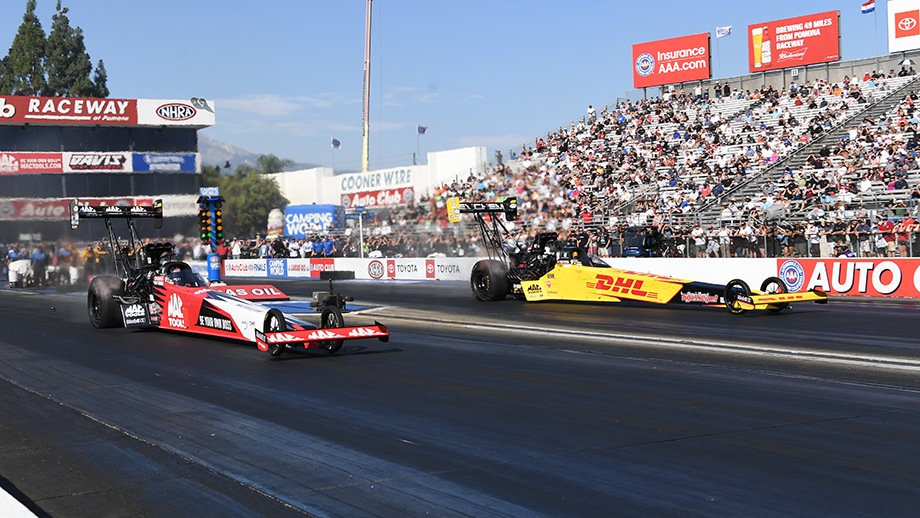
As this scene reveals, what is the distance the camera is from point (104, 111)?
69062 millimetres

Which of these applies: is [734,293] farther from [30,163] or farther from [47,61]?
[47,61]

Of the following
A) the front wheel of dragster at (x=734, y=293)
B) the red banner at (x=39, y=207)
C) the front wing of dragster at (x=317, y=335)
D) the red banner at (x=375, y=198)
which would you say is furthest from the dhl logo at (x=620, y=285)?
the red banner at (x=375, y=198)

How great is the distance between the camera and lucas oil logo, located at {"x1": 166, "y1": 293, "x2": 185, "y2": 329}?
58.2ft

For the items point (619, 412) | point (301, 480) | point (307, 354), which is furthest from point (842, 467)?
point (307, 354)

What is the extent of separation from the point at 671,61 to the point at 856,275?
31.1 meters

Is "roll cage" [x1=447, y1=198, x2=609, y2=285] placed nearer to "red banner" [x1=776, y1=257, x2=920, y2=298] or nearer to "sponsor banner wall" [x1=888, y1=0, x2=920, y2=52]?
"red banner" [x1=776, y1=257, x2=920, y2=298]

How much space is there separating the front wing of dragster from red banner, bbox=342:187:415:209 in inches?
2184

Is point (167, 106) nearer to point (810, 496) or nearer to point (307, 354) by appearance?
point (307, 354)

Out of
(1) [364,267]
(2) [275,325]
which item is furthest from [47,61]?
(2) [275,325]

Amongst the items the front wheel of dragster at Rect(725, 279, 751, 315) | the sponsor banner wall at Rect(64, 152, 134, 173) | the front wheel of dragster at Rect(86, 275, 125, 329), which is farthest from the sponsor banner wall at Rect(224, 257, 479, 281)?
the sponsor banner wall at Rect(64, 152, 134, 173)

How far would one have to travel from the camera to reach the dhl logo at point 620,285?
69.4ft

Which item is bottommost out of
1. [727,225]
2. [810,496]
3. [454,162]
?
[810,496]

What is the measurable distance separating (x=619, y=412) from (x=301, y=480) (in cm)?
360

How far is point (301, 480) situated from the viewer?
7387mm
